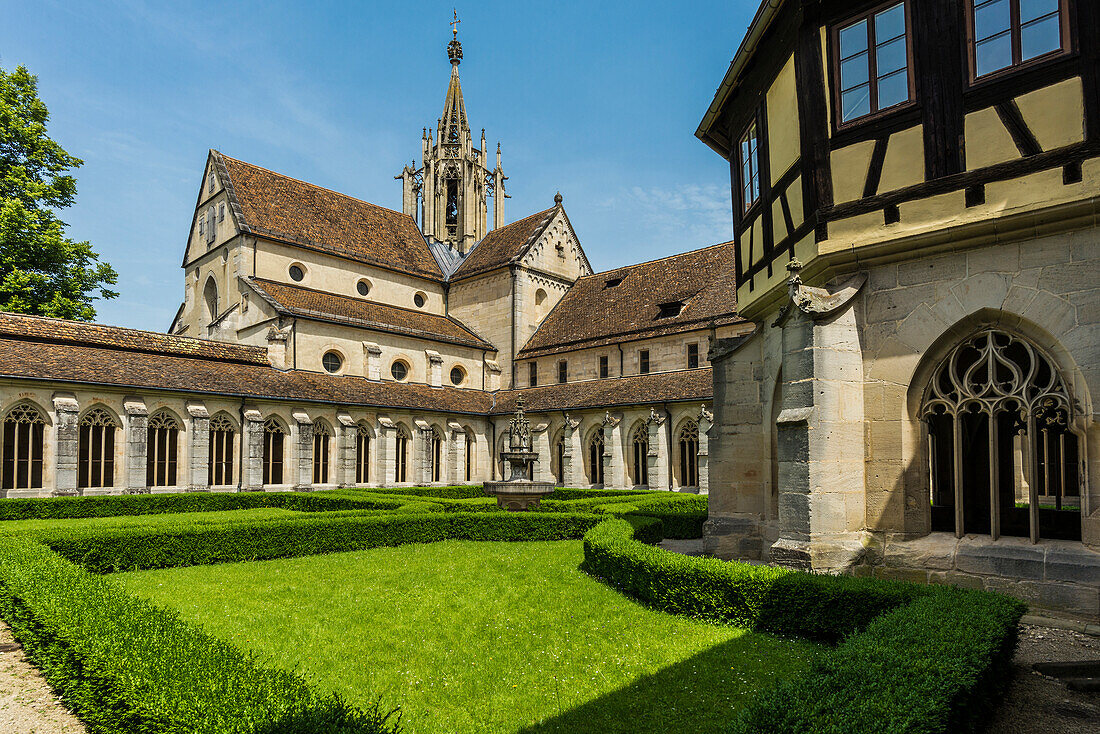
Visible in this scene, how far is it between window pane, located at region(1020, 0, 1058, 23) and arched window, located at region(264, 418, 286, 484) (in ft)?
83.8

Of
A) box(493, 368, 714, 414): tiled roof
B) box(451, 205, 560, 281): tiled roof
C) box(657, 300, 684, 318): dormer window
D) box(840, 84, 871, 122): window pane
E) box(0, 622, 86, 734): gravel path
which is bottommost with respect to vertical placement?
box(0, 622, 86, 734): gravel path

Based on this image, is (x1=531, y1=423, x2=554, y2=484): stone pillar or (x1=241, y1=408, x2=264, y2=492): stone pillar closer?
(x1=241, y1=408, x2=264, y2=492): stone pillar

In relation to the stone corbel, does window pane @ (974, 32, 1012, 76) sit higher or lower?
higher

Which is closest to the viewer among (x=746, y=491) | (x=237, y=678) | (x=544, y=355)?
(x=237, y=678)

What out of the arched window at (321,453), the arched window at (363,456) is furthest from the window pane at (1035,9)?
the arched window at (363,456)

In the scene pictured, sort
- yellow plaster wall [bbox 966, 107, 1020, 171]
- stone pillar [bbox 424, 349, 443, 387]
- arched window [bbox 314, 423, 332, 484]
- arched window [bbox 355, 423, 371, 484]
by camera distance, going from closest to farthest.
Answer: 1. yellow plaster wall [bbox 966, 107, 1020, 171]
2. arched window [bbox 314, 423, 332, 484]
3. arched window [bbox 355, 423, 371, 484]
4. stone pillar [bbox 424, 349, 443, 387]

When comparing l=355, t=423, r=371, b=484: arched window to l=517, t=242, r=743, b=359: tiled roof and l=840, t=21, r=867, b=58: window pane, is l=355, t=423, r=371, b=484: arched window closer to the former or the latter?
l=517, t=242, r=743, b=359: tiled roof

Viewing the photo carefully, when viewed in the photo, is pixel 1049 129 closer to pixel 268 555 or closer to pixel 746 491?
pixel 746 491

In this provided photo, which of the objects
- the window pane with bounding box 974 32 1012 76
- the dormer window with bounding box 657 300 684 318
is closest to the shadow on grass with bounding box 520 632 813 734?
the window pane with bounding box 974 32 1012 76

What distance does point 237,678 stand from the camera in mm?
4598

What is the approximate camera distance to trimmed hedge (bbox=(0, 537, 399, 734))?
3957 mm

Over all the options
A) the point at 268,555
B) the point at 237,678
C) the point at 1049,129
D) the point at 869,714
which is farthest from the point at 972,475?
the point at 268,555

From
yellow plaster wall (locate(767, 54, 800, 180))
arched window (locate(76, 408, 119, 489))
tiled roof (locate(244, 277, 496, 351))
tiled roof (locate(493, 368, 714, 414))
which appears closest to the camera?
yellow plaster wall (locate(767, 54, 800, 180))

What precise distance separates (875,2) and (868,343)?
14.8 ft
